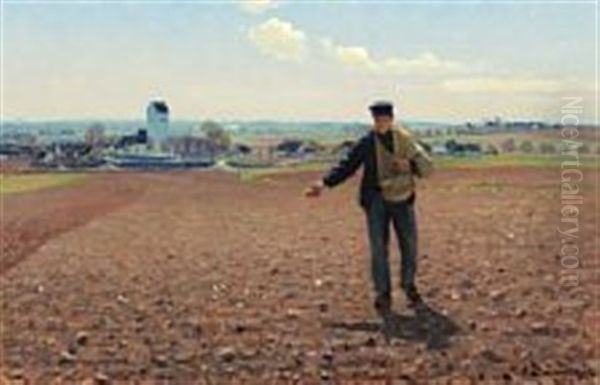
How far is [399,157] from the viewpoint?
29.7 ft

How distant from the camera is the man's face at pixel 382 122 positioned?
9008 millimetres

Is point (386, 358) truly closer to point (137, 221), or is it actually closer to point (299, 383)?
point (299, 383)

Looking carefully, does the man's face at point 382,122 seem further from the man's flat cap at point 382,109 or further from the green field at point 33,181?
the green field at point 33,181

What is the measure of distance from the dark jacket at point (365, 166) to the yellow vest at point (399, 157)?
35 mm

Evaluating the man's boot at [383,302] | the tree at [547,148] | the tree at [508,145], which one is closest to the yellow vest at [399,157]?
the man's boot at [383,302]

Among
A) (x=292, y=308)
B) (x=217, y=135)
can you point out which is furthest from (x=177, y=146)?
(x=292, y=308)

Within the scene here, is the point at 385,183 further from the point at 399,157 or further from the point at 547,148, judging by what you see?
the point at 547,148

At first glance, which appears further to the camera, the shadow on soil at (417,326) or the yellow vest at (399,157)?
the yellow vest at (399,157)

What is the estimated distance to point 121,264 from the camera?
12820mm

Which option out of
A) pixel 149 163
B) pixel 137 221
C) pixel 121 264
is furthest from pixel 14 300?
pixel 149 163

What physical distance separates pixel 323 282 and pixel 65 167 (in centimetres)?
1620

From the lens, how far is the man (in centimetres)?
903

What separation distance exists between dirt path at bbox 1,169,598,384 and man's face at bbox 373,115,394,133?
1250mm

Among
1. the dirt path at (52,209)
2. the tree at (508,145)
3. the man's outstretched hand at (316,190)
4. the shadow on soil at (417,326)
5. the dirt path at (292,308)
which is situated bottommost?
the dirt path at (52,209)
